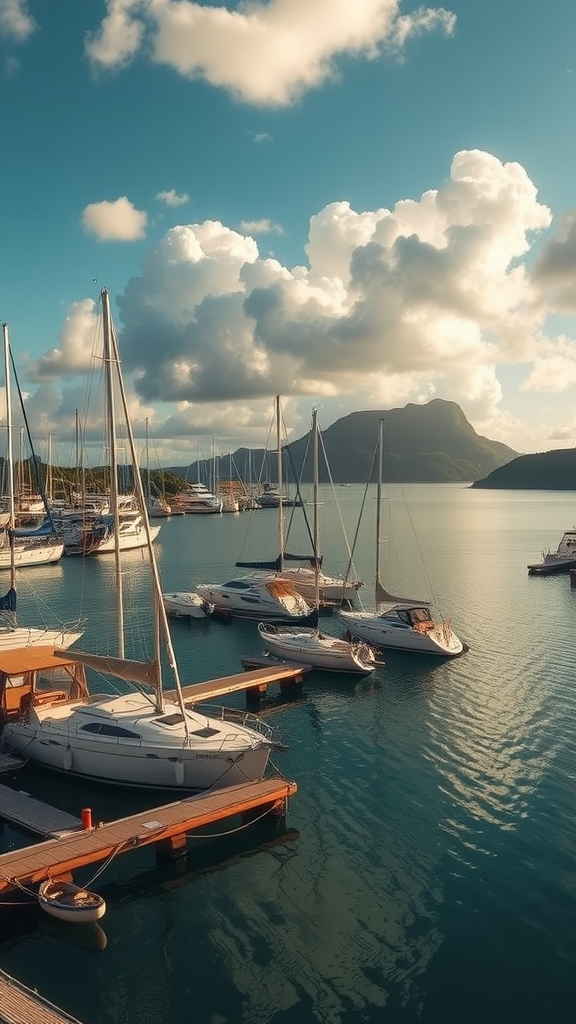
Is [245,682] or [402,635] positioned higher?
[402,635]

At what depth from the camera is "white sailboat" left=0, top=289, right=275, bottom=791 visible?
2566cm

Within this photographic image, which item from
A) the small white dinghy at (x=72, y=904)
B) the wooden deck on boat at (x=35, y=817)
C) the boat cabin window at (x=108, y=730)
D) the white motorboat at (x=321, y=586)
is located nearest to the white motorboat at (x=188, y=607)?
the white motorboat at (x=321, y=586)

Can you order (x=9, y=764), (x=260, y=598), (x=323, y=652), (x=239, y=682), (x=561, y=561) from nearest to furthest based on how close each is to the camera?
(x=9, y=764), (x=239, y=682), (x=323, y=652), (x=260, y=598), (x=561, y=561)

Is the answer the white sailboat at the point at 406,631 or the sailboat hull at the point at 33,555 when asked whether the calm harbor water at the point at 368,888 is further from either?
the sailboat hull at the point at 33,555

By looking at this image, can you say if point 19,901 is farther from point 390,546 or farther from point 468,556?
point 390,546

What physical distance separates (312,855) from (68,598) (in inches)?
2052

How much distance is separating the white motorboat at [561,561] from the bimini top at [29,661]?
66.5 m

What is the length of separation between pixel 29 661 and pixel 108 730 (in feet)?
21.8

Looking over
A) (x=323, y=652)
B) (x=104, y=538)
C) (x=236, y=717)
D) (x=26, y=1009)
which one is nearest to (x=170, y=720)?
(x=236, y=717)

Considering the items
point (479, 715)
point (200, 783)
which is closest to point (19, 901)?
point (200, 783)

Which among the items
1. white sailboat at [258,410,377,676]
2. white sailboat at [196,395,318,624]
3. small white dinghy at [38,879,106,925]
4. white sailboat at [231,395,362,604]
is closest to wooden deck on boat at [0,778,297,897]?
small white dinghy at [38,879,106,925]

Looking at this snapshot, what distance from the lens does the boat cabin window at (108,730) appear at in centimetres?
2633

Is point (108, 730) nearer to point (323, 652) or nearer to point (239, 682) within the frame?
point (239, 682)

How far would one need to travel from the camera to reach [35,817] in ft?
76.6
